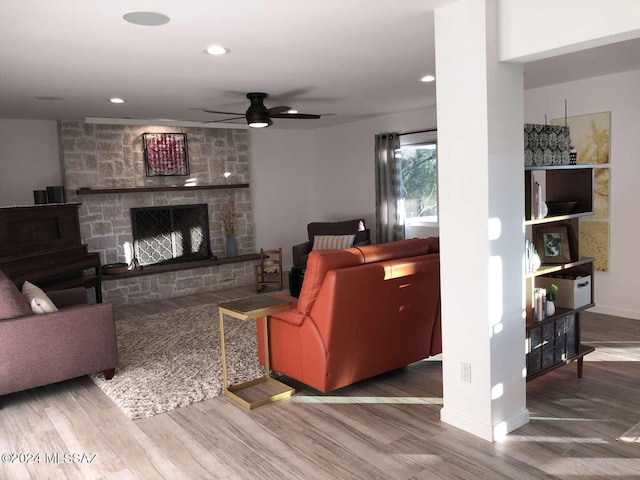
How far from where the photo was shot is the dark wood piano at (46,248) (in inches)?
225

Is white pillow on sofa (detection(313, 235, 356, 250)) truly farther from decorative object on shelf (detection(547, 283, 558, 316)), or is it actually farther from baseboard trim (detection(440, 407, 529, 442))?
baseboard trim (detection(440, 407, 529, 442))

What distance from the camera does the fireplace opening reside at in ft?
24.8

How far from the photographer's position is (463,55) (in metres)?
2.95

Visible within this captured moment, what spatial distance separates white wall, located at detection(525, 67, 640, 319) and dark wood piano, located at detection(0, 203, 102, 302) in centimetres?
570

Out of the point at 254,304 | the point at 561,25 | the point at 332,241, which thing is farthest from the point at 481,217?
the point at 332,241

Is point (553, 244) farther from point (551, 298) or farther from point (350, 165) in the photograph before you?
point (350, 165)

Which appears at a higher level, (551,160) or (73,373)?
(551,160)

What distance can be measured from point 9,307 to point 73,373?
0.66m

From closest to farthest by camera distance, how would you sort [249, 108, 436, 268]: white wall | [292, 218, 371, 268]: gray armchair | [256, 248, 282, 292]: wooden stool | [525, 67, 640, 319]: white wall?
[525, 67, 640, 319]: white wall, [292, 218, 371, 268]: gray armchair, [256, 248, 282, 292]: wooden stool, [249, 108, 436, 268]: white wall

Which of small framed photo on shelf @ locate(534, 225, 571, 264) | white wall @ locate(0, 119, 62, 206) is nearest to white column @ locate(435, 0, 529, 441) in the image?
small framed photo on shelf @ locate(534, 225, 571, 264)

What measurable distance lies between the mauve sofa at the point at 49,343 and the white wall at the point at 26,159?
10.8ft

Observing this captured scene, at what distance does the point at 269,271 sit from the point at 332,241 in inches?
42.2

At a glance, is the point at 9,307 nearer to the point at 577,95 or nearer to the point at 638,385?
the point at 638,385

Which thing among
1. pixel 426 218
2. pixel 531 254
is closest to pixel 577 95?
pixel 426 218
